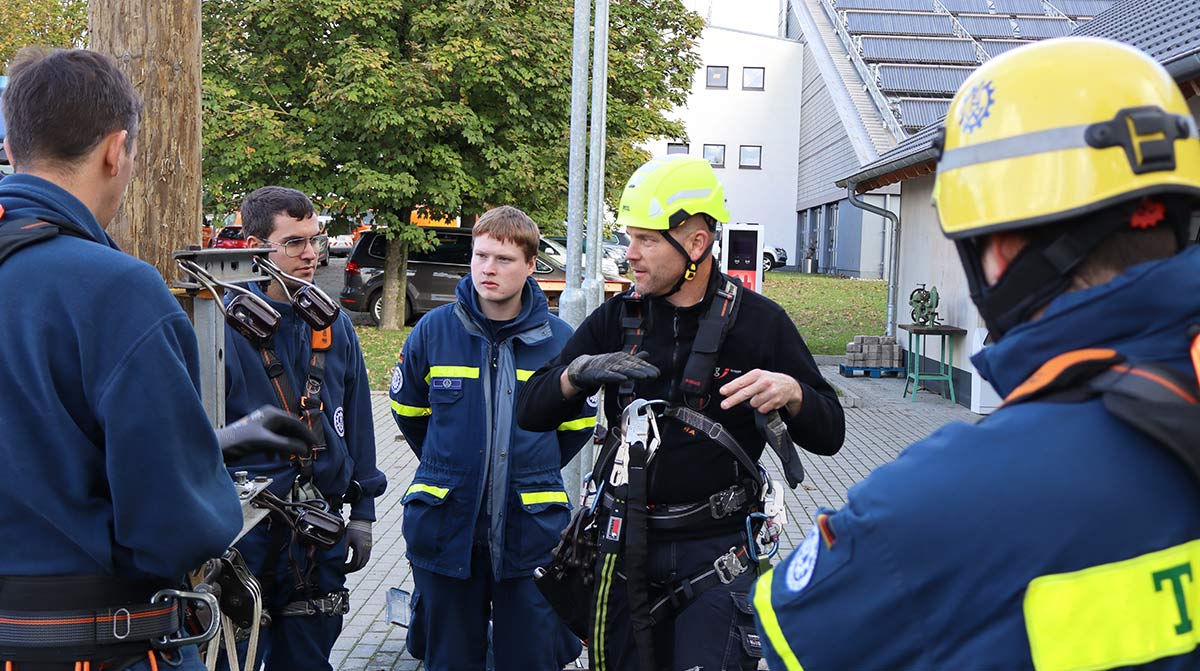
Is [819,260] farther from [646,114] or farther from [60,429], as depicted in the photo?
[60,429]

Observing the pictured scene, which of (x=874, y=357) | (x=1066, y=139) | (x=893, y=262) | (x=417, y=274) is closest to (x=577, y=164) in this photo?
(x=1066, y=139)

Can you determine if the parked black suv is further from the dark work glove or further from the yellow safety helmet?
the yellow safety helmet

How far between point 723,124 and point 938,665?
4967cm

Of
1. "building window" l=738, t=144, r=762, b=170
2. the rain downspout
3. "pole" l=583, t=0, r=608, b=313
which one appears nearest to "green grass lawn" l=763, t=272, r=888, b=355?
the rain downspout

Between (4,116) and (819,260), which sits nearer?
(4,116)

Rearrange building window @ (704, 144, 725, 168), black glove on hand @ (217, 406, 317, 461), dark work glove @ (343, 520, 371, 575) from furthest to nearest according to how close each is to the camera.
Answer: building window @ (704, 144, 725, 168), dark work glove @ (343, 520, 371, 575), black glove on hand @ (217, 406, 317, 461)

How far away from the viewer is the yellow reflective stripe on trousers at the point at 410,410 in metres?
4.72

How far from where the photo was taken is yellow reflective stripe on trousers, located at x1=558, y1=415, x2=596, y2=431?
4.70 metres

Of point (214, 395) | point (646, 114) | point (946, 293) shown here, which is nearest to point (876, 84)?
point (646, 114)

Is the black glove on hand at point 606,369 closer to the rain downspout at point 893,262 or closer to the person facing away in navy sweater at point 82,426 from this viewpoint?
the person facing away in navy sweater at point 82,426

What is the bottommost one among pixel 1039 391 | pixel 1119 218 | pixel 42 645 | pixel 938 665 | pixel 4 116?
pixel 42 645

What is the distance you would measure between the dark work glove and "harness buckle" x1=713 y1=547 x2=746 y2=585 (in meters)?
1.49

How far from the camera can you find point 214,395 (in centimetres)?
324

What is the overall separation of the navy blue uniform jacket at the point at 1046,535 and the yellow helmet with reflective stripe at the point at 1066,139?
0.38 ft
